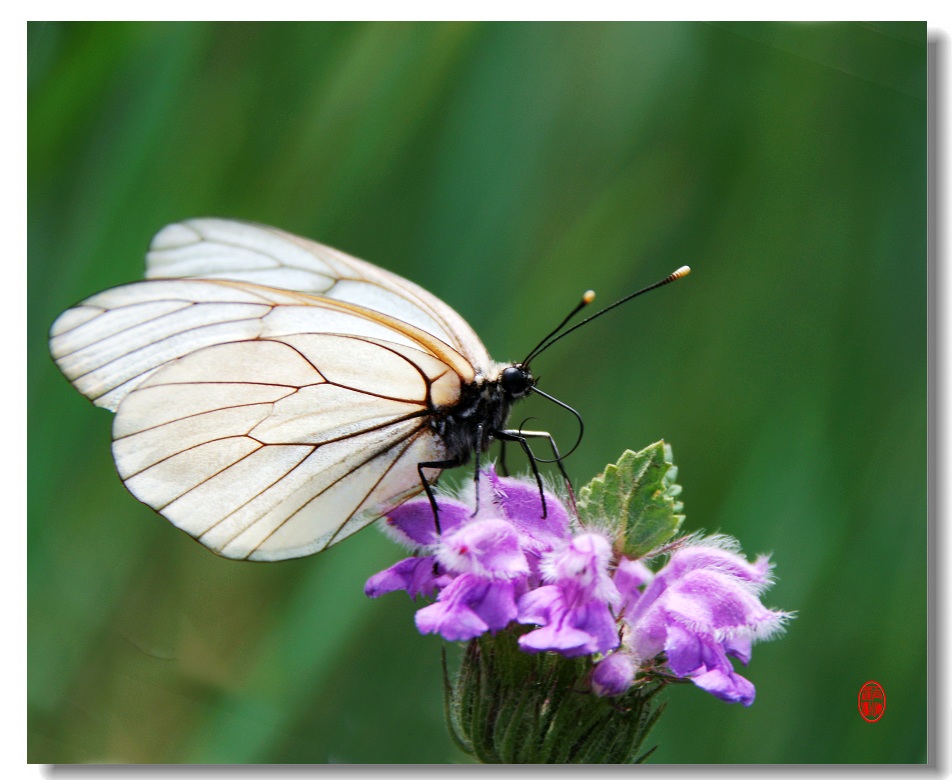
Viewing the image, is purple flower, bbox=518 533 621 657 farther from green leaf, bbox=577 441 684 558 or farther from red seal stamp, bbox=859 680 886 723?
red seal stamp, bbox=859 680 886 723

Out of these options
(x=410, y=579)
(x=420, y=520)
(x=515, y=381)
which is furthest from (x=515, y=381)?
(x=410, y=579)

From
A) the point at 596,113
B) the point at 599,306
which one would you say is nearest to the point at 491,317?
the point at 599,306

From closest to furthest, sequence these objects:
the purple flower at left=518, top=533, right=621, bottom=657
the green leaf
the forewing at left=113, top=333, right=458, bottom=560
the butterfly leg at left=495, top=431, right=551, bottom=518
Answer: the purple flower at left=518, top=533, right=621, bottom=657 → the green leaf → the butterfly leg at left=495, top=431, right=551, bottom=518 → the forewing at left=113, top=333, right=458, bottom=560

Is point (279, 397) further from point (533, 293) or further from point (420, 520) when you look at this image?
point (533, 293)

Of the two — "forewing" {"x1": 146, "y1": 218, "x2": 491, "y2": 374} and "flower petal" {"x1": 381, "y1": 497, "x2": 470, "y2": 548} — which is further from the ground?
"forewing" {"x1": 146, "y1": 218, "x2": 491, "y2": 374}

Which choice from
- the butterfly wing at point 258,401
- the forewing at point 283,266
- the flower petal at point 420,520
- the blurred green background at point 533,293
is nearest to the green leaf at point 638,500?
the flower petal at point 420,520

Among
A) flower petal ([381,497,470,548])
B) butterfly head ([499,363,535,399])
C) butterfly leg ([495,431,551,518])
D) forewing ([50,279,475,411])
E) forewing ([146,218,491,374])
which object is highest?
forewing ([146,218,491,374])

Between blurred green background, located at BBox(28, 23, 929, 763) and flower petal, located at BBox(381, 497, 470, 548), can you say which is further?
blurred green background, located at BBox(28, 23, 929, 763)

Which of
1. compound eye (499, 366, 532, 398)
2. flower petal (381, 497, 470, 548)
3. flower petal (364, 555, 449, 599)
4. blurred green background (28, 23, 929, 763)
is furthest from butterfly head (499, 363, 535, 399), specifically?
blurred green background (28, 23, 929, 763)
